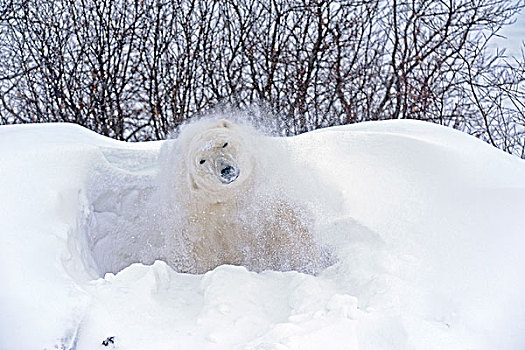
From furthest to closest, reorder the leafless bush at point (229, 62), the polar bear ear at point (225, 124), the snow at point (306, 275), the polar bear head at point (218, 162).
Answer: the leafless bush at point (229, 62), the polar bear ear at point (225, 124), the polar bear head at point (218, 162), the snow at point (306, 275)

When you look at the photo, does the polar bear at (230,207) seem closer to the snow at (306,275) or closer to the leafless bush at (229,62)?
the snow at (306,275)

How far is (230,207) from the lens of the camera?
2.32m

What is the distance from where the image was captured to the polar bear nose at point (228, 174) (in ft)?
7.43

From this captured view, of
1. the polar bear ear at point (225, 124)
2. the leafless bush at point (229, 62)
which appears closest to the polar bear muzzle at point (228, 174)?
the polar bear ear at point (225, 124)

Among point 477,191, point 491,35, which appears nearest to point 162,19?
point 491,35

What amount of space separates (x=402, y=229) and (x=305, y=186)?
52 cm

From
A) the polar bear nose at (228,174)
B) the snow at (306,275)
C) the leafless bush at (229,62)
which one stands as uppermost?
the leafless bush at (229,62)

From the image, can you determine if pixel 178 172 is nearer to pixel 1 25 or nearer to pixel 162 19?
pixel 162 19

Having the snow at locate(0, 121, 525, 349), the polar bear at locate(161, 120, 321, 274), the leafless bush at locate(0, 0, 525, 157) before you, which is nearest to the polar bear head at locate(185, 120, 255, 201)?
the polar bear at locate(161, 120, 321, 274)

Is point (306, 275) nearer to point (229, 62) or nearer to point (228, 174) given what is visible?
point (228, 174)

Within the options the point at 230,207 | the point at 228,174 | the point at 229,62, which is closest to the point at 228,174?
the point at 228,174

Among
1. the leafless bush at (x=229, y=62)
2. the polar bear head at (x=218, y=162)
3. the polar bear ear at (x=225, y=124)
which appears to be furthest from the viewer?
the leafless bush at (x=229, y=62)

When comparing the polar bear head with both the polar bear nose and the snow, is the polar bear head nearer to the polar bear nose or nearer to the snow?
the polar bear nose

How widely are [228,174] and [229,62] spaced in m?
4.80
